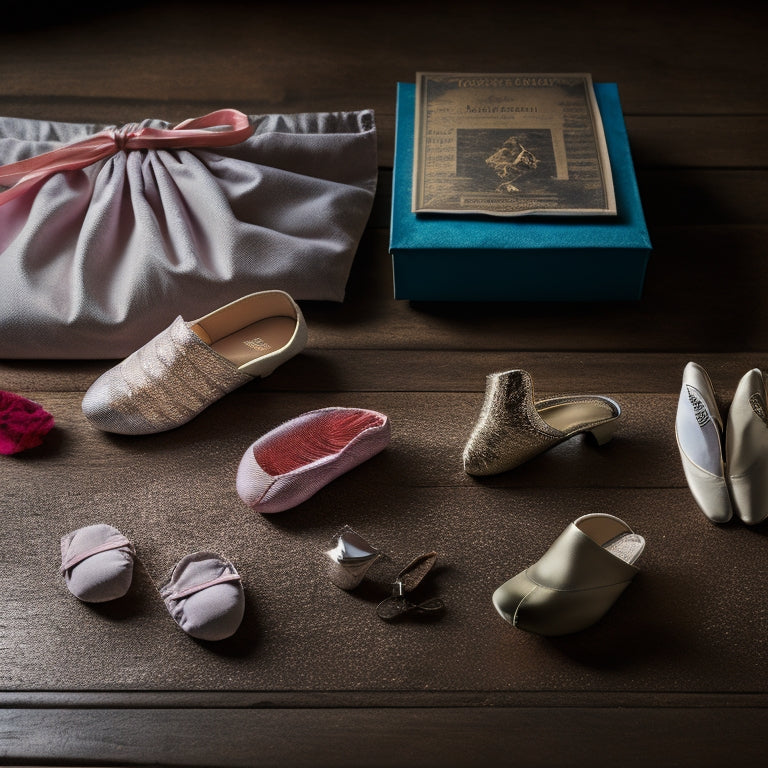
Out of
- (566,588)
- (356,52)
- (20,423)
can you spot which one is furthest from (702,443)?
(356,52)

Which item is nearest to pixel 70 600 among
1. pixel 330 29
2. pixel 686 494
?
pixel 686 494

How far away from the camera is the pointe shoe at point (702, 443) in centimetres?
87

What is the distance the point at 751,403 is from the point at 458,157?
51 cm

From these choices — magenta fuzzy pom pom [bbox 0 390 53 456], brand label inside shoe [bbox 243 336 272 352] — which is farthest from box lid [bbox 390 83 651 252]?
magenta fuzzy pom pom [bbox 0 390 53 456]

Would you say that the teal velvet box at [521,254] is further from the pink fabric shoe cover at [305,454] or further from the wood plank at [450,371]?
the pink fabric shoe cover at [305,454]

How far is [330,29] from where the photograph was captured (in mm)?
1524

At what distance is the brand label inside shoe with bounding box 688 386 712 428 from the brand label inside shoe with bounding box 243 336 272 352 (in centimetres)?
51

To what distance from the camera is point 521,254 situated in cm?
104

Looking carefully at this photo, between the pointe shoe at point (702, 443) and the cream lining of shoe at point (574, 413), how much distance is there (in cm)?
8

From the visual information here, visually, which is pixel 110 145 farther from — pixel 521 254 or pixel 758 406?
pixel 758 406

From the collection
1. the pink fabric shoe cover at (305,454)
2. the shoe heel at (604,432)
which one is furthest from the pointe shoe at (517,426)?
the pink fabric shoe cover at (305,454)

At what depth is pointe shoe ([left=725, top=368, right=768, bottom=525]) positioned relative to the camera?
86cm

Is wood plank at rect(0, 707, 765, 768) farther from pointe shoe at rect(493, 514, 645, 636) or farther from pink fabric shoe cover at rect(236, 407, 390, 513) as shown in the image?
pink fabric shoe cover at rect(236, 407, 390, 513)

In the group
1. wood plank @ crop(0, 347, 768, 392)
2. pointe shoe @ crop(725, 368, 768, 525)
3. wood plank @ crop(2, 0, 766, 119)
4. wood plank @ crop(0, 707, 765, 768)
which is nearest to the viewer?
wood plank @ crop(0, 707, 765, 768)
